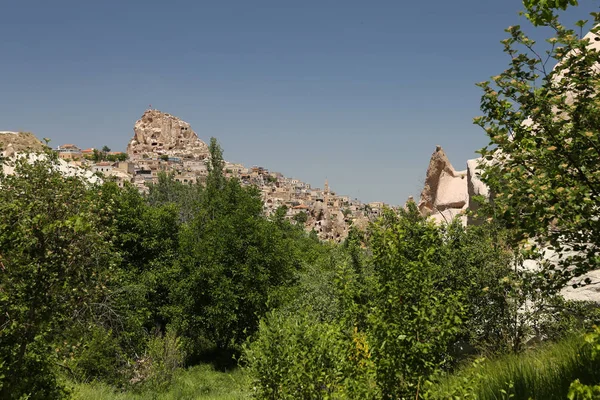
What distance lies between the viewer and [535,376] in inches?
257

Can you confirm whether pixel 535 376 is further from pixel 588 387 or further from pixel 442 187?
pixel 442 187

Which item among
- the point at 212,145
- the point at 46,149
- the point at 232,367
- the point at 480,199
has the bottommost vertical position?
the point at 232,367

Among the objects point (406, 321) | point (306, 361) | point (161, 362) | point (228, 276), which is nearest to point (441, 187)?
point (228, 276)

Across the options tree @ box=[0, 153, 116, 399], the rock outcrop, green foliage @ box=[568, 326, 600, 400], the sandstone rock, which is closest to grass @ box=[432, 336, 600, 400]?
green foliage @ box=[568, 326, 600, 400]

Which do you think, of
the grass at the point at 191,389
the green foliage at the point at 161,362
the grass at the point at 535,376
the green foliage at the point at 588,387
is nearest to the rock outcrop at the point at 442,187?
the grass at the point at 191,389

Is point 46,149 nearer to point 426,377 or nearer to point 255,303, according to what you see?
point 426,377

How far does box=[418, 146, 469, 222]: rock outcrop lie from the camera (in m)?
36.0

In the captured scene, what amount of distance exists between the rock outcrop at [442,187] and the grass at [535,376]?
95.7 ft

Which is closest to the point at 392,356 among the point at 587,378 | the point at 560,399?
the point at 560,399

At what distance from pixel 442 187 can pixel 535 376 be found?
108 feet

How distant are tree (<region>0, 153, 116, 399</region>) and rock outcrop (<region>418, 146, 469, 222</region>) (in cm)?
3184

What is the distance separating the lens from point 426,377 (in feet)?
18.4

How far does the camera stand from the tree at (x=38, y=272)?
22.1ft

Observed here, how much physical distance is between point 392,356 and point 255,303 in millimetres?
19739
